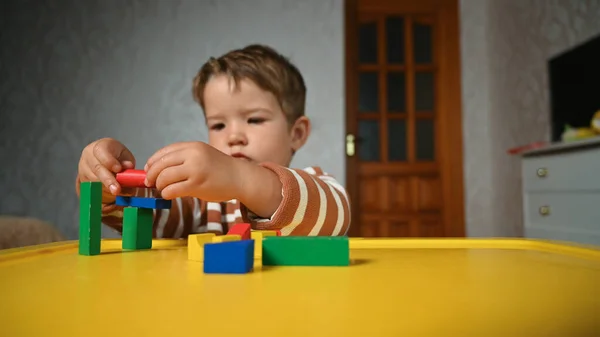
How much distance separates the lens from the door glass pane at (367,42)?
2.90 meters

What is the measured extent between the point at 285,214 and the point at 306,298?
14.0 inches

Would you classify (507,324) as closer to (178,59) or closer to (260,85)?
(260,85)

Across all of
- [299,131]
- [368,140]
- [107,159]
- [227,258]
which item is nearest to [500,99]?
[368,140]

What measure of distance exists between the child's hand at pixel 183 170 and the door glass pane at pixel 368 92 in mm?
2463

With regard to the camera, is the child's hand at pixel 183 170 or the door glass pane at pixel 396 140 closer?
the child's hand at pixel 183 170

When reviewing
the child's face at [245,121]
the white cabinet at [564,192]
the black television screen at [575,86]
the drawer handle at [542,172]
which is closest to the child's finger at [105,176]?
the child's face at [245,121]

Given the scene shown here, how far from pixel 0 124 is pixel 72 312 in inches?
113

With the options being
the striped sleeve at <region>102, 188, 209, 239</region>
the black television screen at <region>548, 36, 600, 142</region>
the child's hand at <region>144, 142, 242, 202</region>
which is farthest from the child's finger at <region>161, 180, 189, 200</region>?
the black television screen at <region>548, 36, 600, 142</region>

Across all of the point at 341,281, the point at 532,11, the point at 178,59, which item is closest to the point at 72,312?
the point at 341,281

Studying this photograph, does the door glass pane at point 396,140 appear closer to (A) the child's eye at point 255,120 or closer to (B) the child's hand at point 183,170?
(A) the child's eye at point 255,120

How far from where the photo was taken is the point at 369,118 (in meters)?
2.89

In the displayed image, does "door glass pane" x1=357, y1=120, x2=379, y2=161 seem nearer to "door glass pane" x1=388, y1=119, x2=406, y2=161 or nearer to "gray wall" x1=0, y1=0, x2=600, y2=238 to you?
"door glass pane" x1=388, y1=119, x2=406, y2=161

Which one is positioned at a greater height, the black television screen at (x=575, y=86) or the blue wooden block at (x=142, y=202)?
the black television screen at (x=575, y=86)

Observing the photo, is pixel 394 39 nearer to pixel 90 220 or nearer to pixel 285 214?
pixel 285 214
